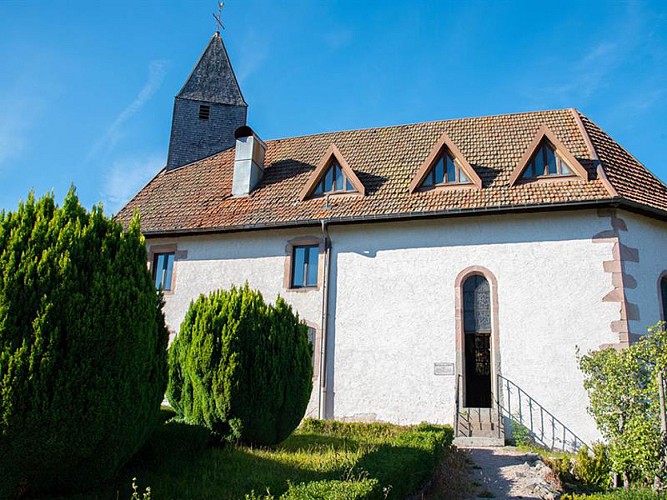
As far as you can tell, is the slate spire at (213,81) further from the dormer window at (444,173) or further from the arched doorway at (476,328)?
the arched doorway at (476,328)

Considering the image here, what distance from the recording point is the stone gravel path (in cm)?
930

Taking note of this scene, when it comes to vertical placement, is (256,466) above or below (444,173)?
below

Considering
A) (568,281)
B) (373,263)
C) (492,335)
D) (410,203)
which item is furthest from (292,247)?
(568,281)

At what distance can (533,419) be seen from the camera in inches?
551

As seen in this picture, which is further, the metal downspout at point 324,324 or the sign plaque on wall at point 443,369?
the metal downspout at point 324,324

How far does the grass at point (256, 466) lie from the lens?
22.9 feet

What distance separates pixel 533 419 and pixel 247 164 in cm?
1138

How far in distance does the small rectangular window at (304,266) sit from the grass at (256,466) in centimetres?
638

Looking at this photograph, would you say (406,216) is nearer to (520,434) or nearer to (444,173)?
(444,173)

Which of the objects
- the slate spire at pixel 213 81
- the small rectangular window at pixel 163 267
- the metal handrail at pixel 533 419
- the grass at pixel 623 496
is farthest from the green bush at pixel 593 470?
the slate spire at pixel 213 81

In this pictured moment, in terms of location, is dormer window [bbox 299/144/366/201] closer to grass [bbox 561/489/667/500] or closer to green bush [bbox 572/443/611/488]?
green bush [bbox 572/443/611/488]

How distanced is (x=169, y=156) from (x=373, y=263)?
1051 cm

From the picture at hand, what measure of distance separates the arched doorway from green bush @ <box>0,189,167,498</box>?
32.1 ft

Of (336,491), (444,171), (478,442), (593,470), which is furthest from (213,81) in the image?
(336,491)
